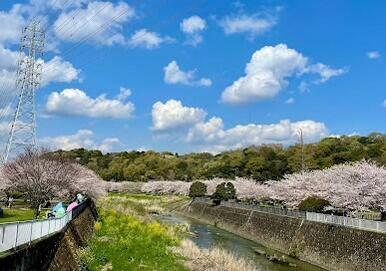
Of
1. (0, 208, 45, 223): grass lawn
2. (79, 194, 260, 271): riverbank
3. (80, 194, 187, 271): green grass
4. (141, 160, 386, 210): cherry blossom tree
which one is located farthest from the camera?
(141, 160, 386, 210): cherry blossom tree

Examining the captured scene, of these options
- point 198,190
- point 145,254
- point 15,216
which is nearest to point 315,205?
point 145,254

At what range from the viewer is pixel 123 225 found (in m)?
35.9

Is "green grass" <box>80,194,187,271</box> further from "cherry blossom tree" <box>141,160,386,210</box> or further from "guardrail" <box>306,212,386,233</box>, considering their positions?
"cherry blossom tree" <box>141,160,386,210</box>

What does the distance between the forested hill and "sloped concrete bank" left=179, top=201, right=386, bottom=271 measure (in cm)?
2387

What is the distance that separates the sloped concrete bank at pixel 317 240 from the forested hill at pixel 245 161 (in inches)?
940

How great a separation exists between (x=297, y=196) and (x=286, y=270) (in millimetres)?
25816

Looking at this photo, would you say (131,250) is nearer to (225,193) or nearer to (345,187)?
(345,187)

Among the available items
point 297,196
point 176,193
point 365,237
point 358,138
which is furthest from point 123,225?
point 358,138

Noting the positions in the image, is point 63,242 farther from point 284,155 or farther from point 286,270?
point 284,155

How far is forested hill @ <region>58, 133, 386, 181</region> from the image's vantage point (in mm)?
87312

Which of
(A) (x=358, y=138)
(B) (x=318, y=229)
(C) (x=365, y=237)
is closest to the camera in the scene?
(C) (x=365, y=237)

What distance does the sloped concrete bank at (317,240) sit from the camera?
26922mm

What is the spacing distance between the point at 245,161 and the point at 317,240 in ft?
266

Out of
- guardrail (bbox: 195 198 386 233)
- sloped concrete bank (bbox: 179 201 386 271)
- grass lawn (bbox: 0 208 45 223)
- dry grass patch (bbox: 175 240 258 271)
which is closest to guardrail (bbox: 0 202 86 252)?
dry grass patch (bbox: 175 240 258 271)
